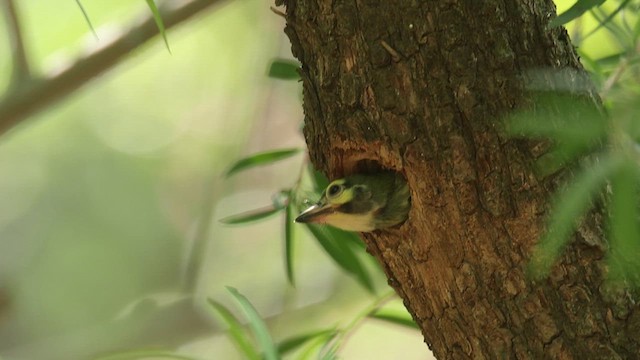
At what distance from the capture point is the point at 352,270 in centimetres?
128

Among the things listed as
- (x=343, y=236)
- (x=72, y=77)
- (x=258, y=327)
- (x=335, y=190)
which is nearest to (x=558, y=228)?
(x=335, y=190)

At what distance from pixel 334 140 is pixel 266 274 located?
156cm

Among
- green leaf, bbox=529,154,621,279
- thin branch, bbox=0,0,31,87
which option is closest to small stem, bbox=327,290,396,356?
green leaf, bbox=529,154,621,279

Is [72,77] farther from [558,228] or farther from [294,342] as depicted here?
[558,228]

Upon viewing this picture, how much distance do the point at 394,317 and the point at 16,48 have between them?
0.73 metres

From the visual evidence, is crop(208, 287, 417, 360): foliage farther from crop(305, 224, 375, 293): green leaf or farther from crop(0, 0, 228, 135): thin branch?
crop(0, 0, 228, 135): thin branch

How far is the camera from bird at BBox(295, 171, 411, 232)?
0.95 meters

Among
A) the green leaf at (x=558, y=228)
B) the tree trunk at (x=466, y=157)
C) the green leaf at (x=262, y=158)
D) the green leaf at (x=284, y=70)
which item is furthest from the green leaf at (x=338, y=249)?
the green leaf at (x=558, y=228)

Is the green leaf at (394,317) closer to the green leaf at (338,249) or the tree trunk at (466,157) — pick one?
the green leaf at (338,249)

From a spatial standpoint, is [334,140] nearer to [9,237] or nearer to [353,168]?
[353,168]

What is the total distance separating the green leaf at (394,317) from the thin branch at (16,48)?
2.21 ft

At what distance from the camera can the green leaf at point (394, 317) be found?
1.23 m

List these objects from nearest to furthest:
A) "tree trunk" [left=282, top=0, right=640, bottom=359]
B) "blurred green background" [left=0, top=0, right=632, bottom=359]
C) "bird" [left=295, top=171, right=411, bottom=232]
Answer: "tree trunk" [left=282, top=0, right=640, bottom=359], "bird" [left=295, top=171, right=411, bottom=232], "blurred green background" [left=0, top=0, right=632, bottom=359]

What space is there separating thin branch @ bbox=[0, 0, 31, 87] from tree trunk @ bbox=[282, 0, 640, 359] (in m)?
0.67
